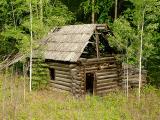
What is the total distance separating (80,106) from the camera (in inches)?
832

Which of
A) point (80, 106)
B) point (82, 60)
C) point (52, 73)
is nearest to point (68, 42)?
point (82, 60)

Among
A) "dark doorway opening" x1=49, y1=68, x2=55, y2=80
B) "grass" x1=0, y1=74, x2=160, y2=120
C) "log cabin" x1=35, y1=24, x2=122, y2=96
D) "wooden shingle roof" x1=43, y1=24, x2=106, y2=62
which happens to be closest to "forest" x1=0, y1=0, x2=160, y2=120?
"grass" x1=0, y1=74, x2=160, y2=120

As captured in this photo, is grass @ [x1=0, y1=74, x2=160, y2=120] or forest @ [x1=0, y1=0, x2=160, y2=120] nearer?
grass @ [x1=0, y1=74, x2=160, y2=120]

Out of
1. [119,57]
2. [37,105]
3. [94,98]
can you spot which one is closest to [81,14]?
[119,57]

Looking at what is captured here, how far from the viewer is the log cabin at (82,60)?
76.9ft

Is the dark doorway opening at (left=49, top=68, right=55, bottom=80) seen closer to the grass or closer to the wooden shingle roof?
the wooden shingle roof

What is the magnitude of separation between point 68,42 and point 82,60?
7.03 ft

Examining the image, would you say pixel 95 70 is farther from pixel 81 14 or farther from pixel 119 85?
pixel 81 14

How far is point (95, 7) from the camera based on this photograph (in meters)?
34.6

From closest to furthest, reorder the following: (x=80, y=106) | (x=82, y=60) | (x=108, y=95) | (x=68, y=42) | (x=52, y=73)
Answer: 1. (x=80, y=106)
2. (x=82, y=60)
3. (x=108, y=95)
4. (x=68, y=42)
5. (x=52, y=73)

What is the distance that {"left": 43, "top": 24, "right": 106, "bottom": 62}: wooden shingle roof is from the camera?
23.2m

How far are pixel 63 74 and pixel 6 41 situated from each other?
546 inches

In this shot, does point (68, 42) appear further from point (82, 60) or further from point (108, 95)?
point (108, 95)

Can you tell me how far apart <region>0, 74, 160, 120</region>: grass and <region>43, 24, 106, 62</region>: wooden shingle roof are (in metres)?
2.45
